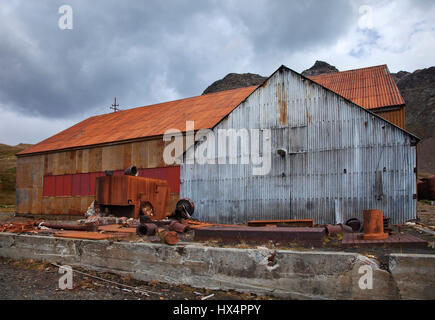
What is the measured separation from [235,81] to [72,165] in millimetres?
82769

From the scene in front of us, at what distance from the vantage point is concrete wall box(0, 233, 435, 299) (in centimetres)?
462

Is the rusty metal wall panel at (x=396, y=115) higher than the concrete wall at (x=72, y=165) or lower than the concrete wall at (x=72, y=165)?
higher

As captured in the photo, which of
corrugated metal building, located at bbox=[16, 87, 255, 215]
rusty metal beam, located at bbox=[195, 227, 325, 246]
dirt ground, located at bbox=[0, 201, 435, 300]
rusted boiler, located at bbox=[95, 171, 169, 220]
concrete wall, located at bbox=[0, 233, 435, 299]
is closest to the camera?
concrete wall, located at bbox=[0, 233, 435, 299]

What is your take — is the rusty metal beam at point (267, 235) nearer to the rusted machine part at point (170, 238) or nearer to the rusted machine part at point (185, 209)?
the rusted machine part at point (170, 238)

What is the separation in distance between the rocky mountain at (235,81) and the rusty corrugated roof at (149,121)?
73.8 meters

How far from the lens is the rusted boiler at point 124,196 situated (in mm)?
11875

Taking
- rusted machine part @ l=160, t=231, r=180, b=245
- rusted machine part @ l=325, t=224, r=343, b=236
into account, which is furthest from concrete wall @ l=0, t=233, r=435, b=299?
rusted machine part @ l=325, t=224, r=343, b=236

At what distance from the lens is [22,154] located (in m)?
25.1

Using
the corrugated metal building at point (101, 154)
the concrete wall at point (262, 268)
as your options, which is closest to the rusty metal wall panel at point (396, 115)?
the corrugated metal building at point (101, 154)

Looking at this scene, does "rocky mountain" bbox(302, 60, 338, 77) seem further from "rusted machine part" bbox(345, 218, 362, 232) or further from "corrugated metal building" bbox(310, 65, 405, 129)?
"rusted machine part" bbox(345, 218, 362, 232)

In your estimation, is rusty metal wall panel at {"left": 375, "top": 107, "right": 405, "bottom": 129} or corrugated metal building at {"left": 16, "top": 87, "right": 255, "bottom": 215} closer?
rusty metal wall panel at {"left": 375, "top": 107, "right": 405, "bottom": 129}

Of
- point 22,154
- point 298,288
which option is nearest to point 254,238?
point 298,288

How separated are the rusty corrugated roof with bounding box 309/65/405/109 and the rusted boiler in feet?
34.8
